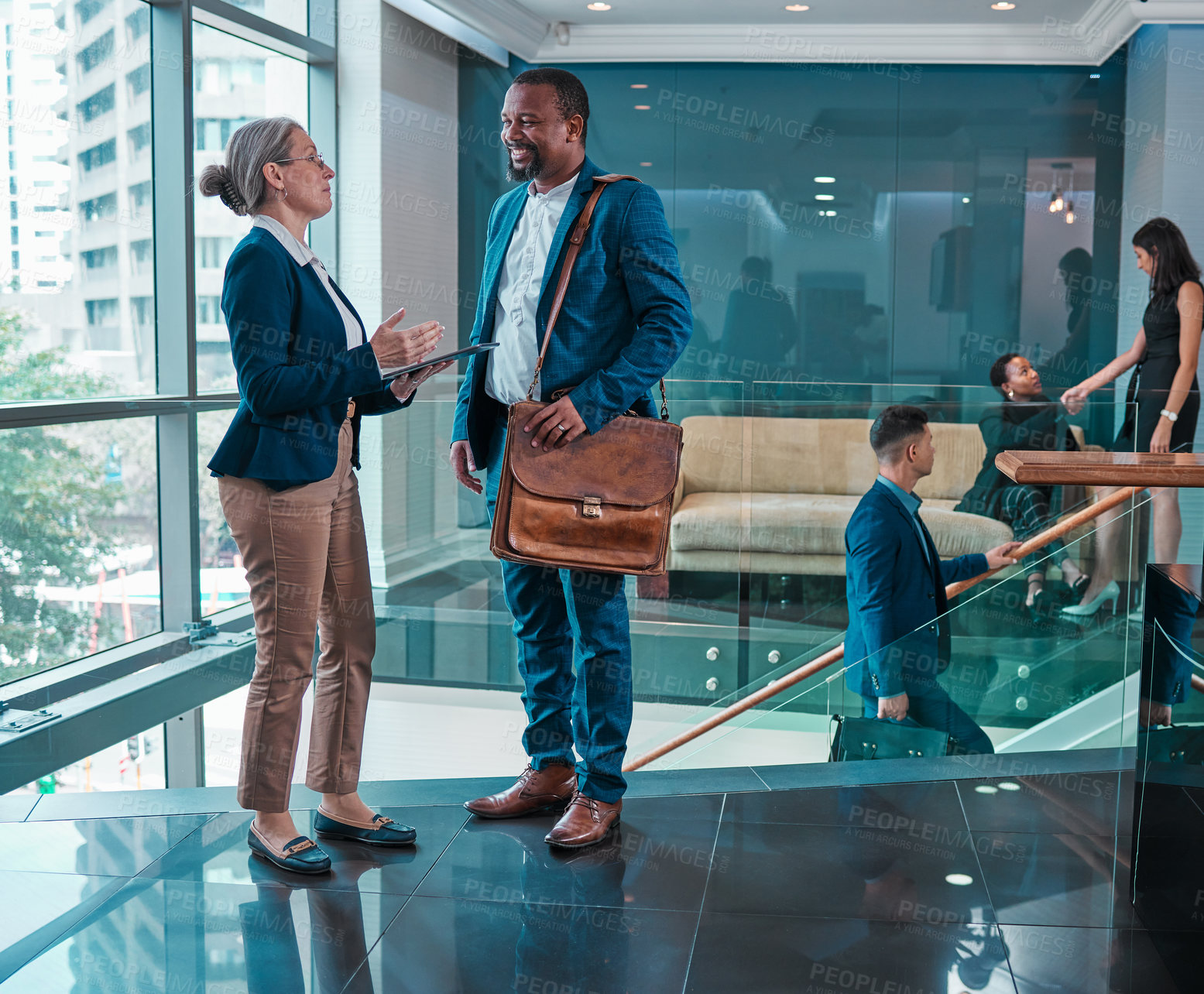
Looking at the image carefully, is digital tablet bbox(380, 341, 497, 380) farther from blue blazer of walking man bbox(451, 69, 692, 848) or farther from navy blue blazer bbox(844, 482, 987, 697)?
navy blue blazer bbox(844, 482, 987, 697)

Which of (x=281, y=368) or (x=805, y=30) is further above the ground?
(x=805, y=30)

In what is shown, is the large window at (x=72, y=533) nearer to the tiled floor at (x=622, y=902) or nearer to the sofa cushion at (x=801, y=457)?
the tiled floor at (x=622, y=902)

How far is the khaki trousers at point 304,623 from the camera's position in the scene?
75.8 inches

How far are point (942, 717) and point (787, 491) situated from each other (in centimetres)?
113

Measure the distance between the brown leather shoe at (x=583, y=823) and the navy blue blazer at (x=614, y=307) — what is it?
761mm

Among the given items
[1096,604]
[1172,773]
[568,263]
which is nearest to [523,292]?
[568,263]

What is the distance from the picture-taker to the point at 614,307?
210 centimetres

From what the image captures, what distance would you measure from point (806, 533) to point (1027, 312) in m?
3.76

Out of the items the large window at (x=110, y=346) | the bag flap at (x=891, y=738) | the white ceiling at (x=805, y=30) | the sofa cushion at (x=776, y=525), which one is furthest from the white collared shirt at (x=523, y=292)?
the white ceiling at (x=805, y=30)

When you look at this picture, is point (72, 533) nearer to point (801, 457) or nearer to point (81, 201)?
point (81, 201)

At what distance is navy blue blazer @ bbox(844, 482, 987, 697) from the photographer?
9.18 ft

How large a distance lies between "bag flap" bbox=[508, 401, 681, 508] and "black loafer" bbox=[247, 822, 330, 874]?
796 mm

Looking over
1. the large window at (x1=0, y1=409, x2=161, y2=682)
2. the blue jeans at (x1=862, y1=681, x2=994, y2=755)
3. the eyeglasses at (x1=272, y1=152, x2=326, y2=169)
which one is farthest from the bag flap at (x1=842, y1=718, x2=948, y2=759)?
the large window at (x1=0, y1=409, x2=161, y2=682)

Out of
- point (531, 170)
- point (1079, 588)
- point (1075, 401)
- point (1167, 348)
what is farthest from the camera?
point (1167, 348)
